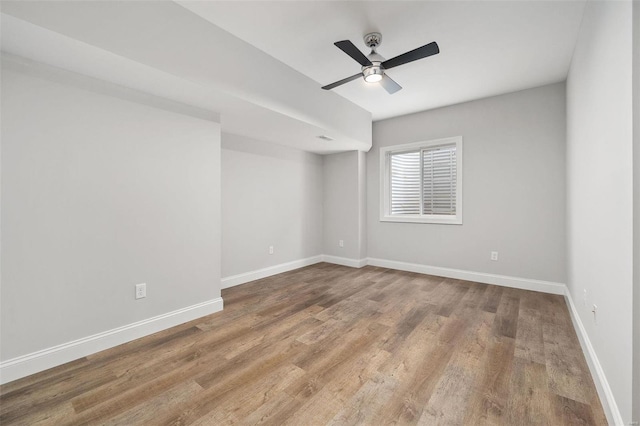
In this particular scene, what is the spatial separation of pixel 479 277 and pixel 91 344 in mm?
4436

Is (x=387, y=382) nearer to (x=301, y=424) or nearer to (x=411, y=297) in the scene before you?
(x=301, y=424)

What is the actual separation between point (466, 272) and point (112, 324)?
4.25 meters

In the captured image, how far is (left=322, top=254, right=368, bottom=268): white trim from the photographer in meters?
4.86

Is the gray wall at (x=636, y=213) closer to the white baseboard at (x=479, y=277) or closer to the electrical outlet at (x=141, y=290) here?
the white baseboard at (x=479, y=277)

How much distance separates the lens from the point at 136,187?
236 centimetres

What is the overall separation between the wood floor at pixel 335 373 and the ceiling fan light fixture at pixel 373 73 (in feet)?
7.64

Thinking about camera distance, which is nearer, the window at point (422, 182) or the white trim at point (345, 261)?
the window at point (422, 182)

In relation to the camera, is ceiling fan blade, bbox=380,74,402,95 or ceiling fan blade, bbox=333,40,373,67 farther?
ceiling fan blade, bbox=380,74,402,95

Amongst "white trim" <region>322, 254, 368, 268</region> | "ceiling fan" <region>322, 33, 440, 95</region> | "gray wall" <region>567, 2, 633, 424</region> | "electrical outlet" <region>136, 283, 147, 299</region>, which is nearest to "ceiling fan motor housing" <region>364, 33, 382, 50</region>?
"ceiling fan" <region>322, 33, 440, 95</region>

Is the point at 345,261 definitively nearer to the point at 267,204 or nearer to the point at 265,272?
the point at 265,272

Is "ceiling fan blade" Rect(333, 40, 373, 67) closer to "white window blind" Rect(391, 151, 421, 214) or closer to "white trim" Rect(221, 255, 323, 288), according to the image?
"white window blind" Rect(391, 151, 421, 214)

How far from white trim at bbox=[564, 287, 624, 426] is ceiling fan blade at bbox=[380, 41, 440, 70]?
236cm

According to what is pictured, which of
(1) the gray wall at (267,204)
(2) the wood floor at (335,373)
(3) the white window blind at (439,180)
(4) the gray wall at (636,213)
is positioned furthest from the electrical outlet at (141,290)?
(3) the white window blind at (439,180)

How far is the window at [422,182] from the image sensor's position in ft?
13.8
